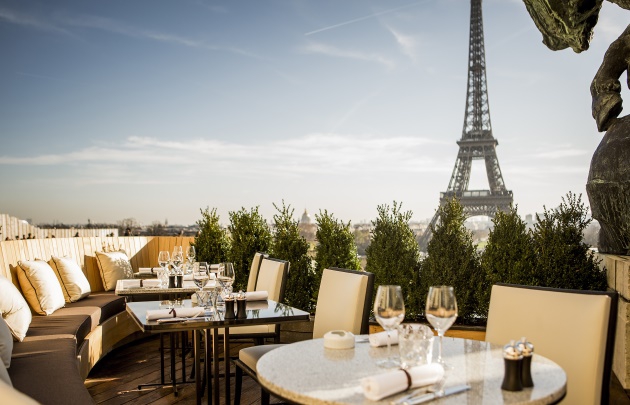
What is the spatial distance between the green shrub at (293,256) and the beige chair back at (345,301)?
2195 millimetres

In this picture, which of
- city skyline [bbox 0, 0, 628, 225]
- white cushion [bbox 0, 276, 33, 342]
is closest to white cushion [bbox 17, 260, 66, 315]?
white cushion [bbox 0, 276, 33, 342]

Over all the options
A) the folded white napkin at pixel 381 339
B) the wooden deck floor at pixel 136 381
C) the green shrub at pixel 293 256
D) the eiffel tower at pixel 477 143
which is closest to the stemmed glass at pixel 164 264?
the wooden deck floor at pixel 136 381

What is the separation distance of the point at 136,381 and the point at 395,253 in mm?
2390

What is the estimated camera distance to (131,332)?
18.4 feet

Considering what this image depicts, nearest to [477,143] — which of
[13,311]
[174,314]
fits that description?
[13,311]

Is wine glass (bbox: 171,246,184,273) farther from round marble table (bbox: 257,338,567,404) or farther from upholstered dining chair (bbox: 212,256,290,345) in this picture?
round marble table (bbox: 257,338,567,404)

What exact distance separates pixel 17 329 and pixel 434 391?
3.02 meters

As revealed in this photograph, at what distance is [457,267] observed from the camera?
4707 millimetres

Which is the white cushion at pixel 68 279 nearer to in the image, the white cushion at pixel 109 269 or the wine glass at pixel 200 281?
the white cushion at pixel 109 269

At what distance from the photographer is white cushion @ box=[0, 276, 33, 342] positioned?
11.5ft

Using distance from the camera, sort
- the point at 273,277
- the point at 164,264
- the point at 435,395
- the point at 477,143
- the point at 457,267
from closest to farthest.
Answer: the point at 435,395, the point at 273,277, the point at 164,264, the point at 457,267, the point at 477,143

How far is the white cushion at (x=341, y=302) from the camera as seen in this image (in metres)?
2.89

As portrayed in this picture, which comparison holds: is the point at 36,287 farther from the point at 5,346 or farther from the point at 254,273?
the point at 5,346

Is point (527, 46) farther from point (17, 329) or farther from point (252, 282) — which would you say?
point (17, 329)
